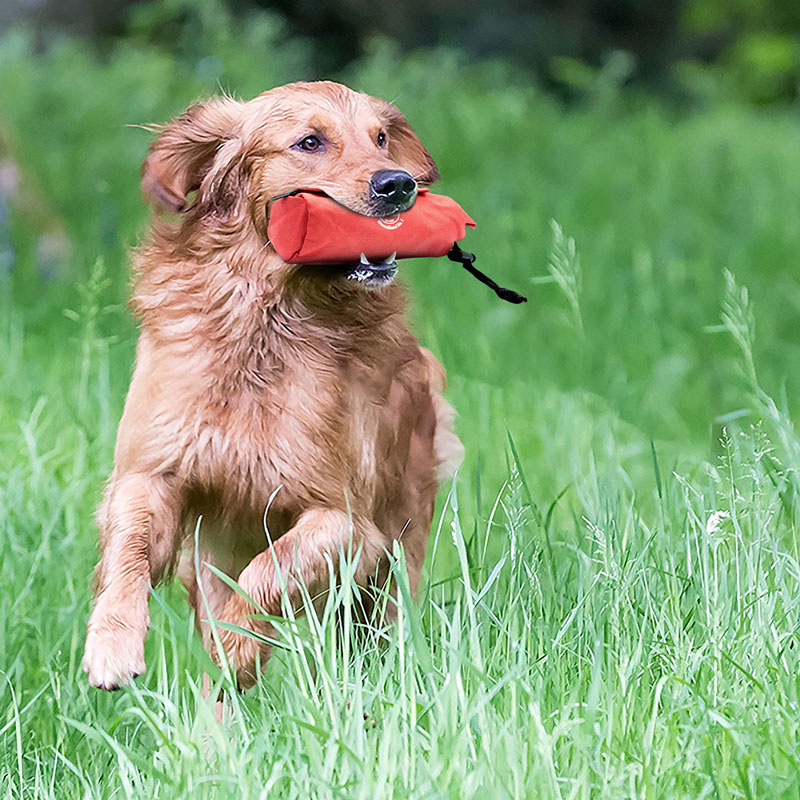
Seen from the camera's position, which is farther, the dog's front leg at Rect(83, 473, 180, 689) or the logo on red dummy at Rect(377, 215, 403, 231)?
the logo on red dummy at Rect(377, 215, 403, 231)

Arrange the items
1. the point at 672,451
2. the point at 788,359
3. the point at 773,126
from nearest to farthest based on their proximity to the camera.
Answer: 1. the point at 672,451
2. the point at 788,359
3. the point at 773,126

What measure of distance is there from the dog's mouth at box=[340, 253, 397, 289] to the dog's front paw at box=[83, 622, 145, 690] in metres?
0.90

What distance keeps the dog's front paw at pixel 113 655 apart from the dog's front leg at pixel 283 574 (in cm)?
23

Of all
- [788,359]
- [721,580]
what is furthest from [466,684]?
[788,359]

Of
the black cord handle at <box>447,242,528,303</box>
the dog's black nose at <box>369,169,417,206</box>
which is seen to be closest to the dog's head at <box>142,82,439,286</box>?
the dog's black nose at <box>369,169,417,206</box>

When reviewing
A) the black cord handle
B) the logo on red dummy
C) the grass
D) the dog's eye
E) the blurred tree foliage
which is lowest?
the blurred tree foliage

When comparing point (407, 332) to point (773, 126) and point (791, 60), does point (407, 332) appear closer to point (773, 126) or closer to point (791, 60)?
point (773, 126)

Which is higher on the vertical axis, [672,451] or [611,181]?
[672,451]

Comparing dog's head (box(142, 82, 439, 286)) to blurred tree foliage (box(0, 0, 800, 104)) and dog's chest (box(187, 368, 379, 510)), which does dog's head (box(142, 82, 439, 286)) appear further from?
blurred tree foliage (box(0, 0, 800, 104))

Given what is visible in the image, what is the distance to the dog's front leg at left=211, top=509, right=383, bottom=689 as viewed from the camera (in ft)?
9.12

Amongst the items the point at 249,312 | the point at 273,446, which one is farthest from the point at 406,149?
the point at 273,446

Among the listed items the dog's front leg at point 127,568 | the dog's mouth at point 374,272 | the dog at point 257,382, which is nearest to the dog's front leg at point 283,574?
the dog at point 257,382

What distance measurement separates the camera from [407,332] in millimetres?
3309

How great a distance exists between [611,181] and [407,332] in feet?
22.6
